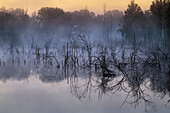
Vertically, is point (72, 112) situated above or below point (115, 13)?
below

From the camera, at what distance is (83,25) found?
31.7 meters

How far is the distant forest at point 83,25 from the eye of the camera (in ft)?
46.2

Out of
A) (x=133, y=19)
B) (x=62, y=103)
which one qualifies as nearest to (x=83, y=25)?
(x=133, y=19)

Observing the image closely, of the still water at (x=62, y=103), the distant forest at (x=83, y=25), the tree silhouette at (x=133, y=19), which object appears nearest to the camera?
the still water at (x=62, y=103)

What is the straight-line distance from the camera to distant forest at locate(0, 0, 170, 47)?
14078mm

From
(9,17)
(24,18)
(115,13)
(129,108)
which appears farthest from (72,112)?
(115,13)

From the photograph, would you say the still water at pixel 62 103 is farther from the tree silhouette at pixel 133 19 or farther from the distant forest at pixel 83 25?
the tree silhouette at pixel 133 19

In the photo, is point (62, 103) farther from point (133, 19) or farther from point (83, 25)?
point (83, 25)

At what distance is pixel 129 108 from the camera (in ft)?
8.07

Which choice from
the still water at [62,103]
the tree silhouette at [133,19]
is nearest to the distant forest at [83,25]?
the tree silhouette at [133,19]

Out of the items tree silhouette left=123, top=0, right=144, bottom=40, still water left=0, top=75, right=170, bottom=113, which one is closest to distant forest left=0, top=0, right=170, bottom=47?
tree silhouette left=123, top=0, right=144, bottom=40

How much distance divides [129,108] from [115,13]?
35650 millimetres

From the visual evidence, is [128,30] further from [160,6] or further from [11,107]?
[11,107]

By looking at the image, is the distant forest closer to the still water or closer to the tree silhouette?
the tree silhouette
